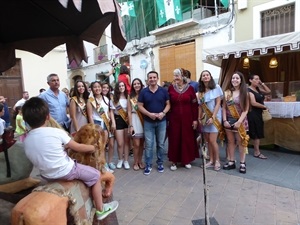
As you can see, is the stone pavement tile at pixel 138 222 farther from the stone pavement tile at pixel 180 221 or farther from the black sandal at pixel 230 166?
the black sandal at pixel 230 166

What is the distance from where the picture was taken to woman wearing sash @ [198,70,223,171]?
4.71 metres

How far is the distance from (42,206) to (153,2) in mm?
14079

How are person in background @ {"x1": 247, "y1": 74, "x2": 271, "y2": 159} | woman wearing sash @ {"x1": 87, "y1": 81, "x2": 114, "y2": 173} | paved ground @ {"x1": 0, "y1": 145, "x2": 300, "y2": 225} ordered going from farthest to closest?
person in background @ {"x1": 247, "y1": 74, "x2": 271, "y2": 159} → woman wearing sash @ {"x1": 87, "y1": 81, "x2": 114, "y2": 173} → paved ground @ {"x1": 0, "y1": 145, "x2": 300, "y2": 225}

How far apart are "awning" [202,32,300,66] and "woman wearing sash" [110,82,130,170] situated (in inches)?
115

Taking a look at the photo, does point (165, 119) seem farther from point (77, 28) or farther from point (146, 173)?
point (77, 28)

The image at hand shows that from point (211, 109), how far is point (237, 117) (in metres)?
0.47

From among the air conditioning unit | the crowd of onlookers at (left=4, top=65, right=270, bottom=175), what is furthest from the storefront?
the air conditioning unit

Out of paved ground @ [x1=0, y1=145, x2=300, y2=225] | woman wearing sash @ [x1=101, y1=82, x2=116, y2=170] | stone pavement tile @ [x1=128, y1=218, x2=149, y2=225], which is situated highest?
woman wearing sash @ [x1=101, y1=82, x2=116, y2=170]

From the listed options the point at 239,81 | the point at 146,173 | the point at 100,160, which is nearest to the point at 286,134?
the point at 239,81

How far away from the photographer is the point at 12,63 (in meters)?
3.86

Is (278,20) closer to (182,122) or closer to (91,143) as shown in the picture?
(182,122)

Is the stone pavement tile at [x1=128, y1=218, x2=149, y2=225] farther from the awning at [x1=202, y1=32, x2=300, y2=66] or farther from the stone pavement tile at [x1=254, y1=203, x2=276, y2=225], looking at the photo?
the awning at [x1=202, y1=32, x2=300, y2=66]

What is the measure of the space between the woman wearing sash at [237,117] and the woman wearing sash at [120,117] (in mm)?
1890

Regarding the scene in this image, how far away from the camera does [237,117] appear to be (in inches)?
184
